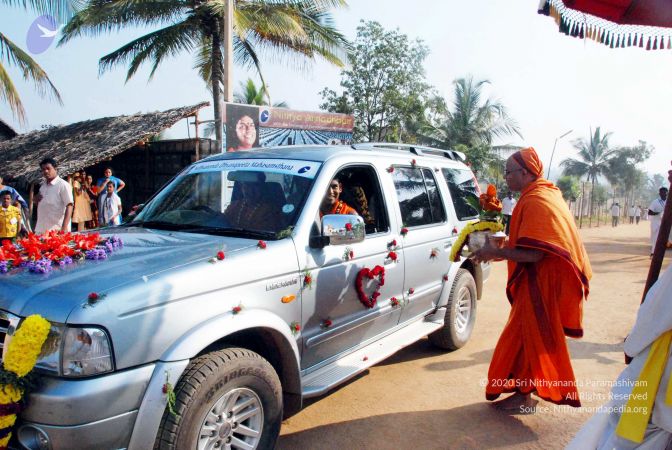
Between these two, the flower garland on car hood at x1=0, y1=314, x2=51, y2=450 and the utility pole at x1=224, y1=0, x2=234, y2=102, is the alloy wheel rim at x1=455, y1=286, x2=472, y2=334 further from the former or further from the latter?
the utility pole at x1=224, y1=0, x2=234, y2=102

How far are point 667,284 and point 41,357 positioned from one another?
9.23 feet

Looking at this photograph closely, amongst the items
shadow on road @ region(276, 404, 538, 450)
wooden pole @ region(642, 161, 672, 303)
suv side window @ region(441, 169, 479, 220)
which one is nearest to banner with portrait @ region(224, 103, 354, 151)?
suv side window @ region(441, 169, 479, 220)

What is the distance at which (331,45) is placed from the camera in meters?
15.3

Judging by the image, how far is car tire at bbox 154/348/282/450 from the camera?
87.7 inches

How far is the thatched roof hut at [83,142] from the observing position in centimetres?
1081

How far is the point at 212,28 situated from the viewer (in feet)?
46.7

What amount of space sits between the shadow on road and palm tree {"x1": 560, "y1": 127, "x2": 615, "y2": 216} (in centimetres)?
4460

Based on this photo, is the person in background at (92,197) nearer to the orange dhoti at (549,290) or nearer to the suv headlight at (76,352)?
the suv headlight at (76,352)

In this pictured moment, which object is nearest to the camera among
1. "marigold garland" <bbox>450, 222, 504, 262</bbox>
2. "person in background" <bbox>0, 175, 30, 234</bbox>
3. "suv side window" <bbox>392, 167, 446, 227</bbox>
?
"marigold garland" <bbox>450, 222, 504, 262</bbox>

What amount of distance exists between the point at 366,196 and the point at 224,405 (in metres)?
2.22

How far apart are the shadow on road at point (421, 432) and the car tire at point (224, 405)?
66cm

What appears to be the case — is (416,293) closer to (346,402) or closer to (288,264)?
(346,402)

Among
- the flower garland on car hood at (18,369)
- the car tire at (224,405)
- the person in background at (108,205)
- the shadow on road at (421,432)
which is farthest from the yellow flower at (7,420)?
the person in background at (108,205)

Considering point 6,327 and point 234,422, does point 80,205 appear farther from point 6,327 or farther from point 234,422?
point 234,422
